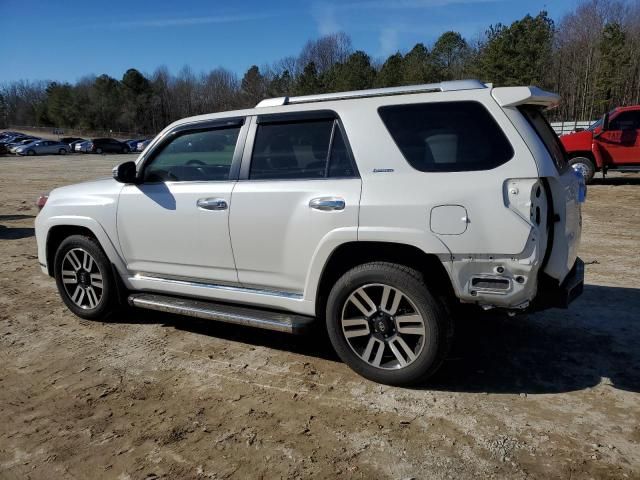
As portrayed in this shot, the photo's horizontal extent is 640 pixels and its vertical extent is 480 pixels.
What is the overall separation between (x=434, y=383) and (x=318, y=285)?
1047mm

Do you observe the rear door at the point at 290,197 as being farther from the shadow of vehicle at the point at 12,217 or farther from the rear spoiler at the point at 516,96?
the shadow of vehicle at the point at 12,217

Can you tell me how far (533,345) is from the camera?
412cm

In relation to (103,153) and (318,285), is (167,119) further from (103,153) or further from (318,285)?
(318,285)

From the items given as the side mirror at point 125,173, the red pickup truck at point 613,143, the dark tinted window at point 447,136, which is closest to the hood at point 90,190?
the side mirror at point 125,173

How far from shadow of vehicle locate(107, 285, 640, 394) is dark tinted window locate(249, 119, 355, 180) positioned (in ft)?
4.68

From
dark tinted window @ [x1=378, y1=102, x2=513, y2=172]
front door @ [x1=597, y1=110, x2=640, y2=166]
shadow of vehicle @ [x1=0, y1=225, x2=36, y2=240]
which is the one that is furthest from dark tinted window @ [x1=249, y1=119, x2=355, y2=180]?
front door @ [x1=597, y1=110, x2=640, y2=166]

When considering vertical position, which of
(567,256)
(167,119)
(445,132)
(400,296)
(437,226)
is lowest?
(400,296)

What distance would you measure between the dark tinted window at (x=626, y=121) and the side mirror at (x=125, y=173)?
43.9ft

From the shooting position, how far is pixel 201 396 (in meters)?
3.47

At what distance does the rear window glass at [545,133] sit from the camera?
335 centimetres

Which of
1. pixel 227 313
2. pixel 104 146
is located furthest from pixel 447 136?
pixel 104 146

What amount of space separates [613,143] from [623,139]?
9.7 inches

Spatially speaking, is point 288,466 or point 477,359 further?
point 477,359

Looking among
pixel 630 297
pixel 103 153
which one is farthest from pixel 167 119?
pixel 630 297
